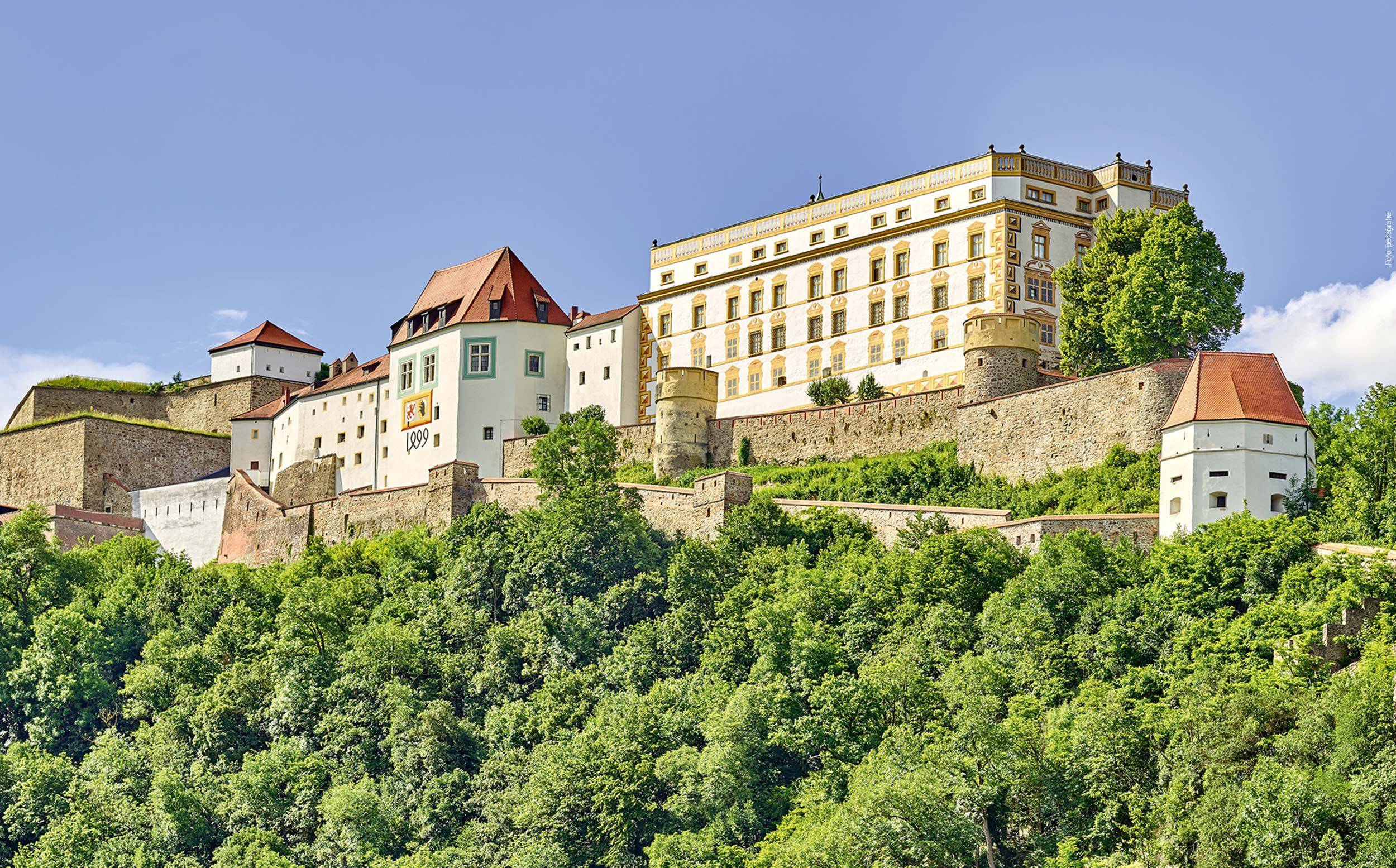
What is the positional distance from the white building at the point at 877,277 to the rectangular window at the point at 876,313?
6 cm

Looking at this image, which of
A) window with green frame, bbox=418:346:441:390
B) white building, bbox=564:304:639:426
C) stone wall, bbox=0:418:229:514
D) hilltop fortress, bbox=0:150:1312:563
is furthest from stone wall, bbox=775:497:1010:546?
stone wall, bbox=0:418:229:514

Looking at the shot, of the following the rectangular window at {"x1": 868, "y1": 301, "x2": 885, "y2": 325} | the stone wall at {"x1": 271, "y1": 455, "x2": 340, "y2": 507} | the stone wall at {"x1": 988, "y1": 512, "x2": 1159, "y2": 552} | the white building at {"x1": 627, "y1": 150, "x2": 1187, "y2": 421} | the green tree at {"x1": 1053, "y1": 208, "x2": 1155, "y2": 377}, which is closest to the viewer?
the stone wall at {"x1": 988, "y1": 512, "x2": 1159, "y2": 552}

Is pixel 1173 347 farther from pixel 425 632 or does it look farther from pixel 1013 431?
pixel 425 632

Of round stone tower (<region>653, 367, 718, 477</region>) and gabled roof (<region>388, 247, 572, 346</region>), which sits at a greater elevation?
gabled roof (<region>388, 247, 572, 346</region>)

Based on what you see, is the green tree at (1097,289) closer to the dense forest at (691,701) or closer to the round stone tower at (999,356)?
the round stone tower at (999,356)

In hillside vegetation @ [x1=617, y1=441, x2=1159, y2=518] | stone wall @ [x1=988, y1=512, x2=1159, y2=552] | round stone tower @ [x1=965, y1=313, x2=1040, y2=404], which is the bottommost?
stone wall @ [x1=988, y1=512, x2=1159, y2=552]

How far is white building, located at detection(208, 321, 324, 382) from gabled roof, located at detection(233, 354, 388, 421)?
15.5 feet

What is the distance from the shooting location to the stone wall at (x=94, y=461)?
320ft

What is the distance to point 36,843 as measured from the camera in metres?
67.7

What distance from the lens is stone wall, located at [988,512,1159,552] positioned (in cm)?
6212

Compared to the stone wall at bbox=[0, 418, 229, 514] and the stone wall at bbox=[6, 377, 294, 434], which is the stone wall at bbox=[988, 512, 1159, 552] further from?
the stone wall at bbox=[6, 377, 294, 434]

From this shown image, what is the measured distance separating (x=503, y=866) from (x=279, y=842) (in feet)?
26.4

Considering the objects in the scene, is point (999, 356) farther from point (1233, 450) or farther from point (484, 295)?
point (484, 295)

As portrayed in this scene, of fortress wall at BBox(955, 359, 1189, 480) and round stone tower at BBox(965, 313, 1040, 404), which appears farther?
round stone tower at BBox(965, 313, 1040, 404)
